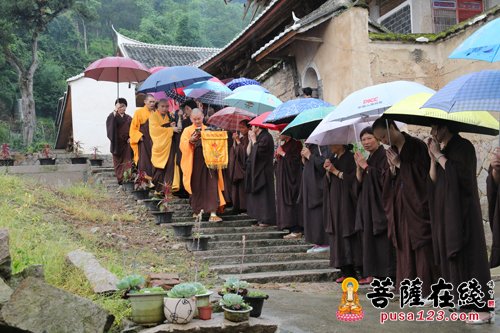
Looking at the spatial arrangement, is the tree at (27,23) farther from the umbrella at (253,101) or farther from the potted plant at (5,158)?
the umbrella at (253,101)

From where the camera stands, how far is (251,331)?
4.25 metres

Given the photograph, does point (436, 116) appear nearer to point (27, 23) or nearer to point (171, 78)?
point (171, 78)

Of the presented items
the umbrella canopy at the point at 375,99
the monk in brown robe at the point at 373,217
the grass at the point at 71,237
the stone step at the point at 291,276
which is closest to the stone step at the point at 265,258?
the grass at the point at 71,237

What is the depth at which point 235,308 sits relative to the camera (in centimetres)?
423

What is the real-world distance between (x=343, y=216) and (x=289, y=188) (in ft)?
6.31

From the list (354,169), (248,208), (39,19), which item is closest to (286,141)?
(248,208)

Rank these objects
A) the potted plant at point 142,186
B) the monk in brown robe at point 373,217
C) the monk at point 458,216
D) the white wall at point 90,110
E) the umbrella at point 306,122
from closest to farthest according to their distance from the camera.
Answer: the monk at point 458,216 → the monk in brown robe at point 373,217 → the umbrella at point 306,122 → the potted plant at point 142,186 → the white wall at point 90,110

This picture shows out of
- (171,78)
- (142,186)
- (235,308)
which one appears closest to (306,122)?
(171,78)

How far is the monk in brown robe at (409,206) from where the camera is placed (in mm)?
5234

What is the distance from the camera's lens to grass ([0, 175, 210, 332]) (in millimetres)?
5137

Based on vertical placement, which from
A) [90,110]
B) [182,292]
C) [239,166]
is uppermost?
[90,110]

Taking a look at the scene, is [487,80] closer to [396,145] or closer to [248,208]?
[396,145]

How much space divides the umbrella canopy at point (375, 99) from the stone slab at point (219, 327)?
2.31 metres

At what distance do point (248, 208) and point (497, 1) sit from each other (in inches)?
242
